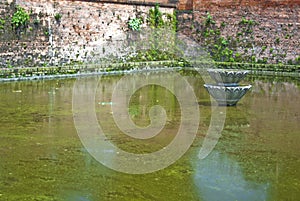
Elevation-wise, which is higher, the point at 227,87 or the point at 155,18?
the point at 155,18

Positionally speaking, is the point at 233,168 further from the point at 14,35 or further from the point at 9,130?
the point at 14,35

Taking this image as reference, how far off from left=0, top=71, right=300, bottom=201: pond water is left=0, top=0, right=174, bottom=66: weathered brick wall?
12.1 feet

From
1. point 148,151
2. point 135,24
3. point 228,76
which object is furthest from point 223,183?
point 135,24

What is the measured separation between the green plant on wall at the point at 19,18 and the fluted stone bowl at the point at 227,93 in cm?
637

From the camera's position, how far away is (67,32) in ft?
48.2

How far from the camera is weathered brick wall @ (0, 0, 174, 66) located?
13055 millimetres

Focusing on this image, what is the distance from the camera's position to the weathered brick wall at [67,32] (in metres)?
13.1

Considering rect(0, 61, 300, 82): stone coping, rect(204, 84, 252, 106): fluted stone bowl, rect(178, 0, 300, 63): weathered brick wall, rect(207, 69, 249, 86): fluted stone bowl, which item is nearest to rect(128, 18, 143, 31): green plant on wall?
rect(0, 61, 300, 82): stone coping

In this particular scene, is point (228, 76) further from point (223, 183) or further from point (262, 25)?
point (262, 25)

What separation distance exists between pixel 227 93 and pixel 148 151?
3.29 m

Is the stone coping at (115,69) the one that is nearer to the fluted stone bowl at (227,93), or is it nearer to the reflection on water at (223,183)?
the fluted stone bowl at (227,93)

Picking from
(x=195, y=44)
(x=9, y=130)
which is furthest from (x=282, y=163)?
(x=195, y=44)

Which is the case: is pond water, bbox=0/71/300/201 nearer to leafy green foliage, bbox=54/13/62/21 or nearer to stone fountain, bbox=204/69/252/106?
stone fountain, bbox=204/69/252/106

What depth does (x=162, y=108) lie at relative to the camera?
347 inches
